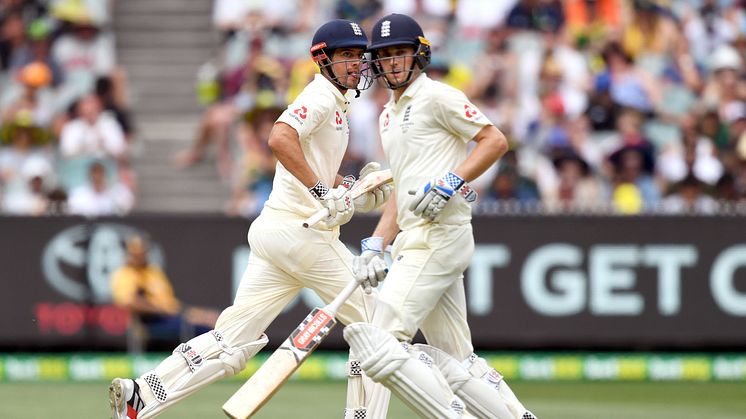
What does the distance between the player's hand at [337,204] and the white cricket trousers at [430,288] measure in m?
0.36

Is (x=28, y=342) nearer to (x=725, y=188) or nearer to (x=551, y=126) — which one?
(x=551, y=126)

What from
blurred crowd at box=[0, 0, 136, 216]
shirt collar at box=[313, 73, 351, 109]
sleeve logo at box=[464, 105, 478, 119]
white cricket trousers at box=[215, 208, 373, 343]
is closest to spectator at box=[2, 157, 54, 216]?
blurred crowd at box=[0, 0, 136, 216]

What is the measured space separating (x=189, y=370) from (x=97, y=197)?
16.8ft

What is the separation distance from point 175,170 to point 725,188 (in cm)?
452

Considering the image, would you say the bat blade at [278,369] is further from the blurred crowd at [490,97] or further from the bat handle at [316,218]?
the blurred crowd at [490,97]

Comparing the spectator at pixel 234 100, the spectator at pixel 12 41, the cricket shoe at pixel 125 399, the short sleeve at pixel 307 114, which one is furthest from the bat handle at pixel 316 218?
the spectator at pixel 12 41

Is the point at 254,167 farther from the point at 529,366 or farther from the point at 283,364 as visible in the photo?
the point at 283,364

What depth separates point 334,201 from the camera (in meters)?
6.44

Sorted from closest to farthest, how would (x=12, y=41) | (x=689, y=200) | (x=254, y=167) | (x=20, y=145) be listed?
1. (x=689, y=200)
2. (x=254, y=167)
3. (x=20, y=145)
4. (x=12, y=41)

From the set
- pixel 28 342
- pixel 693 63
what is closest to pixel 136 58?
pixel 28 342

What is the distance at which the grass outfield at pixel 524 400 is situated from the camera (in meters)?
8.09

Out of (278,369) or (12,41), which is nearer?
(278,369)

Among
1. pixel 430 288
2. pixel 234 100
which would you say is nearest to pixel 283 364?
pixel 430 288

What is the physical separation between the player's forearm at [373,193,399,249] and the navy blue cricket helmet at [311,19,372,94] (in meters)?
0.60
